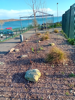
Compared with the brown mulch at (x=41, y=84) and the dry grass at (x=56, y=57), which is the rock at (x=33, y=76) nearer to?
the brown mulch at (x=41, y=84)

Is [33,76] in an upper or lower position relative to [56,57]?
lower

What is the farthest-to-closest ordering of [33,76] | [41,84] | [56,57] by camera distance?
[56,57] < [33,76] < [41,84]

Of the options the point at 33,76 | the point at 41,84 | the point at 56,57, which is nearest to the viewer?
the point at 41,84

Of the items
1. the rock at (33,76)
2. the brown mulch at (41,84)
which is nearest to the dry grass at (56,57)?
the brown mulch at (41,84)

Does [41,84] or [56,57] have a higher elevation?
[56,57]

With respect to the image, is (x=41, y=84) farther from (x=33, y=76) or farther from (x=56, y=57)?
(x=56, y=57)

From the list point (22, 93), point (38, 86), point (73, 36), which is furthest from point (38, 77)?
point (73, 36)

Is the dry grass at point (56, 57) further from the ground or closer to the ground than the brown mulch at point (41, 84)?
further from the ground

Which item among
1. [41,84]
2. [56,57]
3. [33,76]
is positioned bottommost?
[41,84]

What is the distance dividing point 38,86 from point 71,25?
20.5 ft

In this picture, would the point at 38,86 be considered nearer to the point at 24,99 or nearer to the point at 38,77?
the point at 38,77

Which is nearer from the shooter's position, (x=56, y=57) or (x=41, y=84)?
(x=41, y=84)

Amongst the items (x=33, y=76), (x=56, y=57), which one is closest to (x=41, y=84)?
(x=33, y=76)

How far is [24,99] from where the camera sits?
2.31 m
